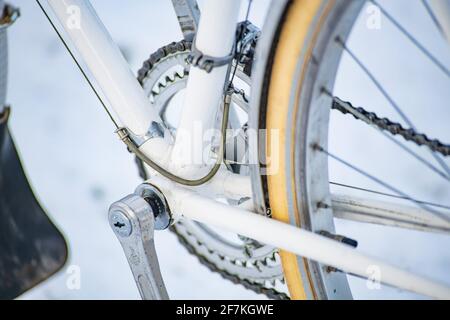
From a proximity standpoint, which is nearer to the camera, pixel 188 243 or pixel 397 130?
pixel 397 130

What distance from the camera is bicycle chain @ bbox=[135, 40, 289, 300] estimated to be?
93 cm

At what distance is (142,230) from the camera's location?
0.73 metres

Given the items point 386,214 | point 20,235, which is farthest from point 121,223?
point 20,235

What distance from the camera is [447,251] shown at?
1.11 meters

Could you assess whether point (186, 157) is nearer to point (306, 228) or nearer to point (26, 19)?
point (306, 228)

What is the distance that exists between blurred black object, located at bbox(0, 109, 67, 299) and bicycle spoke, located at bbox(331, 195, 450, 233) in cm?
59

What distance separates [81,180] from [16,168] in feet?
0.49

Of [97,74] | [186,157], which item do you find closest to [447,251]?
[186,157]

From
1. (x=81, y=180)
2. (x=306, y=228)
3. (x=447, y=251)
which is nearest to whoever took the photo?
(x=306, y=228)

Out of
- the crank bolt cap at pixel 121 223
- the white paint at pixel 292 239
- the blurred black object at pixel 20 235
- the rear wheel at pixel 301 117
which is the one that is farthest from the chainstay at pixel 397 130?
the blurred black object at pixel 20 235

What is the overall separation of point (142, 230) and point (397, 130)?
12.0 inches

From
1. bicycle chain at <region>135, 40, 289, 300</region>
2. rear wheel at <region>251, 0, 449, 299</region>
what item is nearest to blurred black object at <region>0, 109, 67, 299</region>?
bicycle chain at <region>135, 40, 289, 300</region>

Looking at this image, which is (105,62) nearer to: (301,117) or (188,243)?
(301,117)

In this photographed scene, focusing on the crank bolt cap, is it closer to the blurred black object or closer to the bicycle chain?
the bicycle chain
